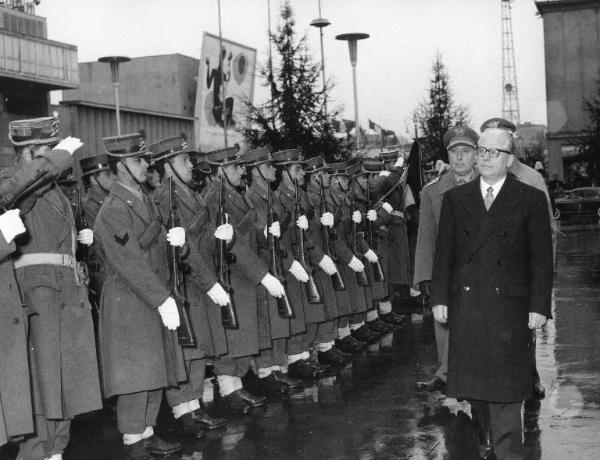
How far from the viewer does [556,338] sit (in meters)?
10.1

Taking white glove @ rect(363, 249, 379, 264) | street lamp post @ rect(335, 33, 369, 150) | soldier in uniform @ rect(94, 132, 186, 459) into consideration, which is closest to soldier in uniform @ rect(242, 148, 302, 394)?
soldier in uniform @ rect(94, 132, 186, 459)

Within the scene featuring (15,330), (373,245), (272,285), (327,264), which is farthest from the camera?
(373,245)

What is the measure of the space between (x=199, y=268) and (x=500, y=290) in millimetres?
2365

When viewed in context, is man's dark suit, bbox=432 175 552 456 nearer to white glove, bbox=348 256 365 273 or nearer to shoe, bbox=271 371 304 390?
shoe, bbox=271 371 304 390

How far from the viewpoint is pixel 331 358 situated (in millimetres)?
9508

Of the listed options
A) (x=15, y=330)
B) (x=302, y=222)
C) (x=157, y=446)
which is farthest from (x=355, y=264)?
(x=15, y=330)

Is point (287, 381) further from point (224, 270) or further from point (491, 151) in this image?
point (491, 151)

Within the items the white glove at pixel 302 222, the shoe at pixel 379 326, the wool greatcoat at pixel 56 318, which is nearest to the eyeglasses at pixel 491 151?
the wool greatcoat at pixel 56 318

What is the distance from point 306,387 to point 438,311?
290cm

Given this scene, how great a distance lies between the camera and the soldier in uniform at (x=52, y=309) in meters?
5.59

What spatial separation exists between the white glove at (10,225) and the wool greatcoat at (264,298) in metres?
3.16

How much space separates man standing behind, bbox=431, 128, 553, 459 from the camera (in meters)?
5.38

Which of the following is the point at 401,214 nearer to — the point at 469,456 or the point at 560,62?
the point at 469,456

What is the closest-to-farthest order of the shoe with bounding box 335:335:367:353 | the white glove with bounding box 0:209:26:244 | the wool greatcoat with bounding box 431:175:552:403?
the white glove with bounding box 0:209:26:244 → the wool greatcoat with bounding box 431:175:552:403 → the shoe with bounding box 335:335:367:353
